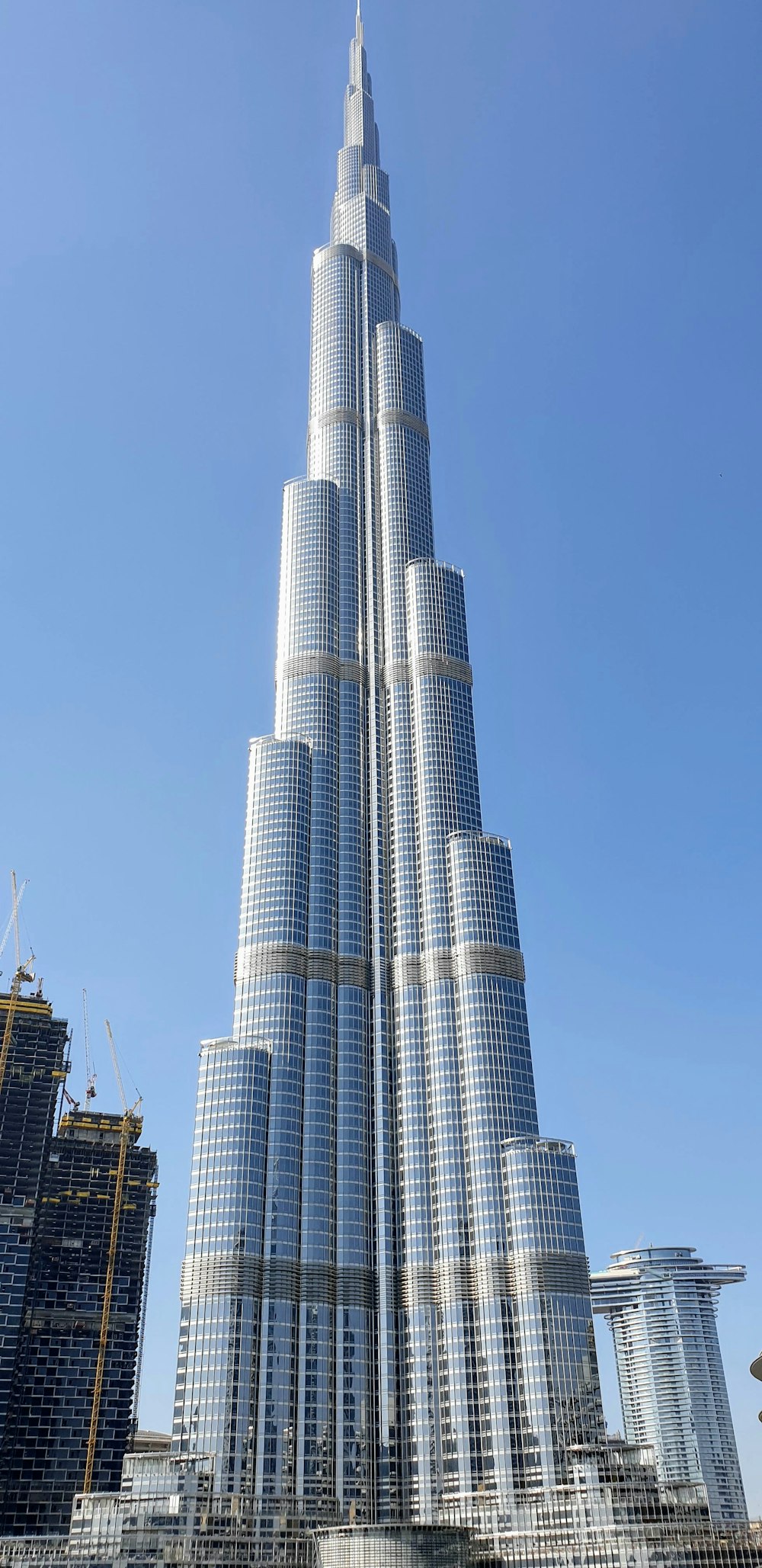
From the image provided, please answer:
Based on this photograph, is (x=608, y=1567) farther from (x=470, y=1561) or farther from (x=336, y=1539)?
(x=336, y=1539)

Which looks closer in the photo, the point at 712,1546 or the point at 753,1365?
the point at 753,1365

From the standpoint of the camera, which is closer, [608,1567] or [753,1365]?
[753,1365]

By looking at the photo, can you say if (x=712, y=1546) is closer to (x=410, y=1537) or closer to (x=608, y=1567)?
(x=608, y=1567)

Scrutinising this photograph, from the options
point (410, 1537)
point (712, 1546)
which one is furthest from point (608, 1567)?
point (410, 1537)

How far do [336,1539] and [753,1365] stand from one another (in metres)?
145

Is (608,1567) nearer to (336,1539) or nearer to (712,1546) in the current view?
(712,1546)

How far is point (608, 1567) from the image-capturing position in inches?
7648

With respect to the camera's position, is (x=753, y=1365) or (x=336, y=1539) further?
(x=336, y=1539)

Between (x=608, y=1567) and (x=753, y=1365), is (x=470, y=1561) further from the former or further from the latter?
(x=753, y=1365)

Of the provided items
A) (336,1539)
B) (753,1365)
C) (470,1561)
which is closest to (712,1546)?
(470,1561)

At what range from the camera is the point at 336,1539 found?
640 ft

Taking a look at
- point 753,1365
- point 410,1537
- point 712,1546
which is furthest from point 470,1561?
point 753,1365

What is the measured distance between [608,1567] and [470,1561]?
20.3m

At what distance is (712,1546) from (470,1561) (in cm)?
3564
